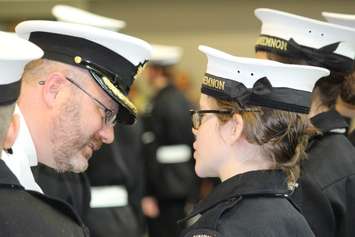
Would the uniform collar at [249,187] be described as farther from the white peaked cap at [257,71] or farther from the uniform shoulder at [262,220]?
the white peaked cap at [257,71]

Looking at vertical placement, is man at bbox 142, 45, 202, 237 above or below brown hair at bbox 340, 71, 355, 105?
below

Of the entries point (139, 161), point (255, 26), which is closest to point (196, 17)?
point (255, 26)

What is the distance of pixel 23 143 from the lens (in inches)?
89.3

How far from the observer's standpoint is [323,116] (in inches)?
102

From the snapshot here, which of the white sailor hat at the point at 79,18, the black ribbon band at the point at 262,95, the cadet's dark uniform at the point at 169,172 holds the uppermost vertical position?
the black ribbon band at the point at 262,95

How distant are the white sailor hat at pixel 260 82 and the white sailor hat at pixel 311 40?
1.28 ft

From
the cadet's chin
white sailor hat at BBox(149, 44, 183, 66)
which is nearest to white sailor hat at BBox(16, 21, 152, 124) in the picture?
the cadet's chin

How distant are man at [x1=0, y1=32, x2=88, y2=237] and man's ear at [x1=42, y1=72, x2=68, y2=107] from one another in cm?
40

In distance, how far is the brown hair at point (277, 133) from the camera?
2111mm

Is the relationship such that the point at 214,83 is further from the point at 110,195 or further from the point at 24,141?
the point at 110,195

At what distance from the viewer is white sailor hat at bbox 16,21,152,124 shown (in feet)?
7.30

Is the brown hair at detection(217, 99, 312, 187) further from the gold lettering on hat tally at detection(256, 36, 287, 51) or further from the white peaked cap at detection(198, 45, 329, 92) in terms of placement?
the gold lettering on hat tally at detection(256, 36, 287, 51)

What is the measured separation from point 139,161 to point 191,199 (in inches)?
57.0

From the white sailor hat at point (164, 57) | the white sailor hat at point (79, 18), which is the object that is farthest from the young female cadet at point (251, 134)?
the white sailor hat at point (164, 57)
